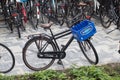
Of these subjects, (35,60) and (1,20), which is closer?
(35,60)

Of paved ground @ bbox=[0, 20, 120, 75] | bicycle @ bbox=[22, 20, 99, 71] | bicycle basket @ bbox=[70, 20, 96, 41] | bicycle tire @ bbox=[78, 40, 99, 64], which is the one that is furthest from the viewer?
paved ground @ bbox=[0, 20, 120, 75]

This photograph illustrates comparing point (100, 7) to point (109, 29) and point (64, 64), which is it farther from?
point (64, 64)

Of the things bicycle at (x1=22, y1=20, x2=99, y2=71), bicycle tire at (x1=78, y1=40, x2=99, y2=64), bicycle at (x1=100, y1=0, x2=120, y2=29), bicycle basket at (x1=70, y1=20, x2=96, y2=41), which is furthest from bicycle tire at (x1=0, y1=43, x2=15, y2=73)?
bicycle at (x1=100, y1=0, x2=120, y2=29)

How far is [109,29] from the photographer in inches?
412

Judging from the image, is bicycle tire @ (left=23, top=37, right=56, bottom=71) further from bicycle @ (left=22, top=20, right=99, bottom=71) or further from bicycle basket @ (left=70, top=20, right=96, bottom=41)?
bicycle basket @ (left=70, top=20, right=96, bottom=41)

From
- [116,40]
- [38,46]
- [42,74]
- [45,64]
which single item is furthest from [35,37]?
[116,40]

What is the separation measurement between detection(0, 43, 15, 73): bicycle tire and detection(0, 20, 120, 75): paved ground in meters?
0.14

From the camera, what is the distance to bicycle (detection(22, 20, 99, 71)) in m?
7.32

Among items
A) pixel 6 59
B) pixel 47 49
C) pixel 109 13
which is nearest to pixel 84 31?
pixel 47 49

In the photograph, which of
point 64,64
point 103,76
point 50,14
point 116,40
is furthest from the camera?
point 50,14

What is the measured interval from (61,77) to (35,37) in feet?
4.87

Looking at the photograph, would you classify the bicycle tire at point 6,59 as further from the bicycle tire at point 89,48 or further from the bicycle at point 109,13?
the bicycle at point 109,13

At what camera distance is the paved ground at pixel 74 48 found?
309 inches

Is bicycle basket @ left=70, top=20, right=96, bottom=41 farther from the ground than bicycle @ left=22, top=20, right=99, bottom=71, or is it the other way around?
bicycle basket @ left=70, top=20, right=96, bottom=41
